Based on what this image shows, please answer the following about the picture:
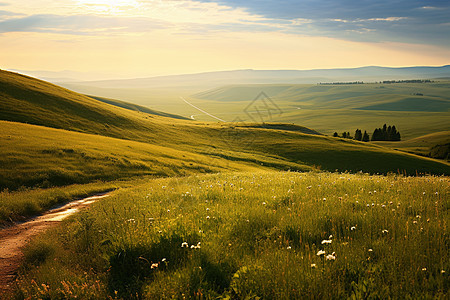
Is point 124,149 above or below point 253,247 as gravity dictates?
below

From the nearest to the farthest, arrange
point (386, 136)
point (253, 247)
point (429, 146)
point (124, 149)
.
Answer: point (253, 247) < point (124, 149) < point (429, 146) < point (386, 136)

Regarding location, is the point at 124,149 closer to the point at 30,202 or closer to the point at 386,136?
the point at 30,202

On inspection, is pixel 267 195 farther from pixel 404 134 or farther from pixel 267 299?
pixel 404 134

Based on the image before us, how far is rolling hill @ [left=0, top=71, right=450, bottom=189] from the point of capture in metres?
26.5

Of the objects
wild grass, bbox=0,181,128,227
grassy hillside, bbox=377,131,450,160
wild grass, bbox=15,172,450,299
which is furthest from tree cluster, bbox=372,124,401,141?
wild grass, bbox=15,172,450,299

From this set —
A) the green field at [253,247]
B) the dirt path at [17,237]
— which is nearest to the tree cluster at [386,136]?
the green field at [253,247]

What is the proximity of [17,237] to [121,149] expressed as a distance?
90.8 feet

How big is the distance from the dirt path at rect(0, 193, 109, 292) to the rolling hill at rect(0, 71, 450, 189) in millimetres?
9876

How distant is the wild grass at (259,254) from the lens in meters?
4.64

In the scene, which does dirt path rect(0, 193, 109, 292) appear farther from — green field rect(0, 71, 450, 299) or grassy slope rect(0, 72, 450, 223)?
grassy slope rect(0, 72, 450, 223)

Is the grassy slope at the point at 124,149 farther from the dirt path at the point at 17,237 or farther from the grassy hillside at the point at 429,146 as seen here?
the grassy hillside at the point at 429,146

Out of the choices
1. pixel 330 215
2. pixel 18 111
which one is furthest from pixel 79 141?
pixel 330 215

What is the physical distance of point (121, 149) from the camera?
1471 inches

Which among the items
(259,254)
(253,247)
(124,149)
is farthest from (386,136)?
(259,254)
